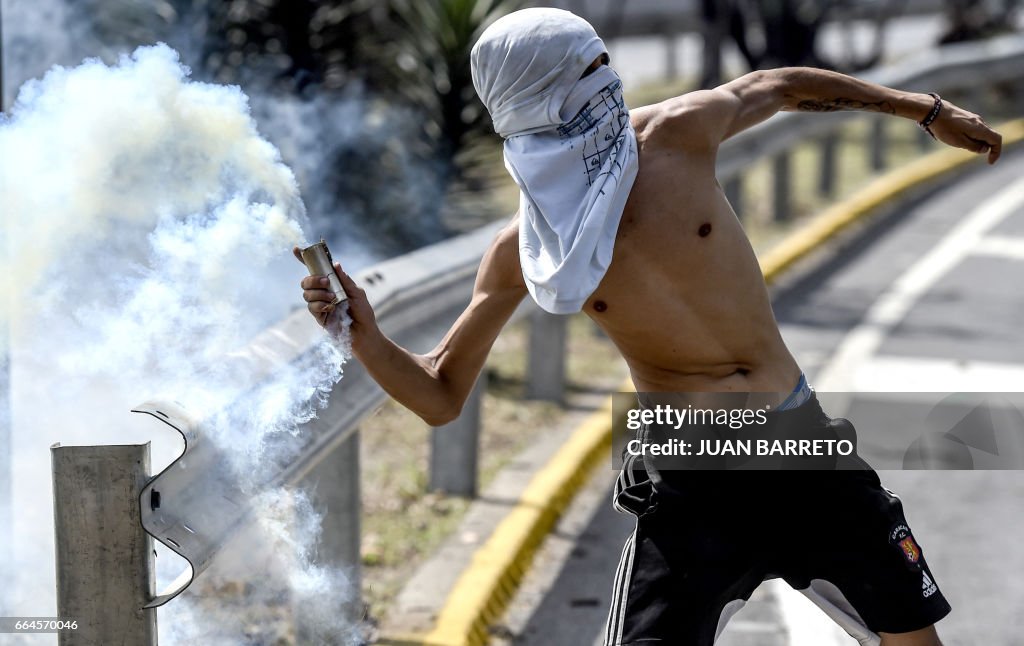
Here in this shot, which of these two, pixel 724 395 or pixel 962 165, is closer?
pixel 724 395

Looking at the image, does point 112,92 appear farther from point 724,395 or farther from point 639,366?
point 724,395

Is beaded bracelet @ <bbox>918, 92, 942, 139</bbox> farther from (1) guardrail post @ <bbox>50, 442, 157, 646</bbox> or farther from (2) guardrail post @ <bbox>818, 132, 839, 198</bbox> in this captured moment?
(2) guardrail post @ <bbox>818, 132, 839, 198</bbox>

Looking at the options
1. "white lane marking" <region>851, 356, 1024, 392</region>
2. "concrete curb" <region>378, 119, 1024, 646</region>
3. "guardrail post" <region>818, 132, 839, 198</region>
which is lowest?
"concrete curb" <region>378, 119, 1024, 646</region>

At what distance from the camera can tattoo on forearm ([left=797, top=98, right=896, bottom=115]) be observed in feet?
11.5

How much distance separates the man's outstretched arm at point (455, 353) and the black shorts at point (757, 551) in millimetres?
507

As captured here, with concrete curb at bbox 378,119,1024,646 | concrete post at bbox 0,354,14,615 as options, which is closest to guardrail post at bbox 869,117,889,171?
concrete curb at bbox 378,119,1024,646

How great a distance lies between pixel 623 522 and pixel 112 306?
280 centimetres

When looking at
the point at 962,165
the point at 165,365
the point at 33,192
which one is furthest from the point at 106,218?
the point at 962,165

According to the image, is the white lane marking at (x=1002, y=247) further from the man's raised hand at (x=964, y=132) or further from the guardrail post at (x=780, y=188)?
the man's raised hand at (x=964, y=132)

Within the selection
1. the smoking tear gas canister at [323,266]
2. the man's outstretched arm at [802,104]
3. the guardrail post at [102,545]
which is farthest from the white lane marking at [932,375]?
the guardrail post at [102,545]

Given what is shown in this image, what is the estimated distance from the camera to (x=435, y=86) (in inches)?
331

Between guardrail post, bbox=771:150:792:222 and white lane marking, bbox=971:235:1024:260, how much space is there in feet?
5.16

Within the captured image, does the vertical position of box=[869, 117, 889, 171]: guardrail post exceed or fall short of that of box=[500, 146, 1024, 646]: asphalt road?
it exceeds it

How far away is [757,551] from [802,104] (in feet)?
3.91
